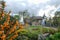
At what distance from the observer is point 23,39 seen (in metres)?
12.4

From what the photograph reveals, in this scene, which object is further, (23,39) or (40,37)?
(40,37)

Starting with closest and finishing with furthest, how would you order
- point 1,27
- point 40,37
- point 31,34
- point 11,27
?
point 1,27 < point 11,27 < point 40,37 < point 31,34

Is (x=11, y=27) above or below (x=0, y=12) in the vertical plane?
below

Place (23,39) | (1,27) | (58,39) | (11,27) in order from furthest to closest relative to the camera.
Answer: (23,39) → (58,39) → (11,27) → (1,27)

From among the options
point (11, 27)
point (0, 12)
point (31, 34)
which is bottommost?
point (31, 34)

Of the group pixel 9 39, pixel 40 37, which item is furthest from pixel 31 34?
pixel 9 39

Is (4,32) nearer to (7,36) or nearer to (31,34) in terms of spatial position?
(7,36)

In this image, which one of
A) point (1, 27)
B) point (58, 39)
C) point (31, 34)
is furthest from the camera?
point (31, 34)

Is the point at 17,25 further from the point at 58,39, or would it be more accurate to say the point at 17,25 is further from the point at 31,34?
the point at 31,34

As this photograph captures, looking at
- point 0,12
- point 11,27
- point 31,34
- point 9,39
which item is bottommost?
point 31,34

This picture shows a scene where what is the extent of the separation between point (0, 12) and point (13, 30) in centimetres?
74

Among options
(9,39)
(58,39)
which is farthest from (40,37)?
(9,39)

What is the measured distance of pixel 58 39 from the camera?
9594 millimetres

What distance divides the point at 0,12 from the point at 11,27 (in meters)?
0.63
